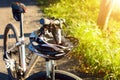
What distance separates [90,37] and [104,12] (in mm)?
1328

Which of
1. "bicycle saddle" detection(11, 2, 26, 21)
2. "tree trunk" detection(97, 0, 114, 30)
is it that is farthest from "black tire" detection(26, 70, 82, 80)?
"tree trunk" detection(97, 0, 114, 30)

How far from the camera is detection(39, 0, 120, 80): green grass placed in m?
6.17

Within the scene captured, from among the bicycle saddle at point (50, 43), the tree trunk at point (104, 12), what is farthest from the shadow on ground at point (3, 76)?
the tree trunk at point (104, 12)

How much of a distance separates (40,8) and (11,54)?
5.30 metres

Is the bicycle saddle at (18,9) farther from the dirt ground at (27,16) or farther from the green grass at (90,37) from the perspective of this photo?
the dirt ground at (27,16)

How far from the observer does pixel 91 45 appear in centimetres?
693

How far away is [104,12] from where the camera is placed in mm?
8297

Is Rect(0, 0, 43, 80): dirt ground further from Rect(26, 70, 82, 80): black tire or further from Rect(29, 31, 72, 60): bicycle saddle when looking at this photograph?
Rect(29, 31, 72, 60): bicycle saddle

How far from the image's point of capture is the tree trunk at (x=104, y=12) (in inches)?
321

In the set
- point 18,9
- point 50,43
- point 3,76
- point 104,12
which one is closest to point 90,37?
point 104,12

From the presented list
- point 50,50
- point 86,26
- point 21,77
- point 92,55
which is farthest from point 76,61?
point 50,50

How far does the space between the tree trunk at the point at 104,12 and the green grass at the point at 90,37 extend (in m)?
0.23

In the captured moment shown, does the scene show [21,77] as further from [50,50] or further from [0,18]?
[0,18]

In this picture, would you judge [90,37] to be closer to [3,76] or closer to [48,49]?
[3,76]
